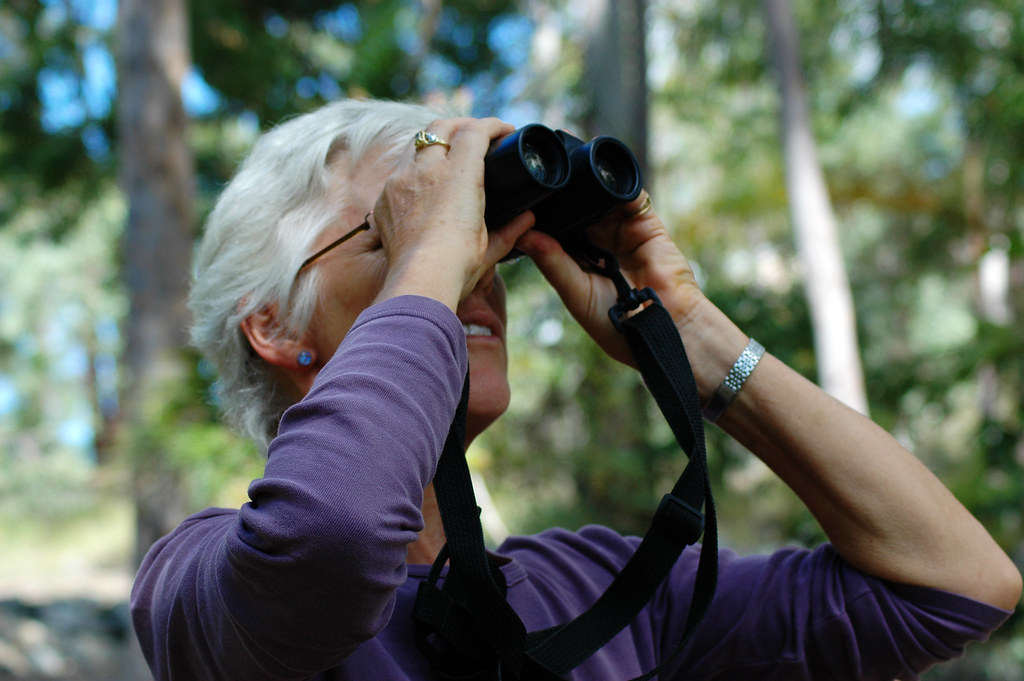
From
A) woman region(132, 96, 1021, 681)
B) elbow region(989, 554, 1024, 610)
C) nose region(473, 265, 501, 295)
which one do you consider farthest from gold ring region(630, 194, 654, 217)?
elbow region(989, 554, 1024, 610)

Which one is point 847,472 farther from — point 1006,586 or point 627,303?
point 627,303

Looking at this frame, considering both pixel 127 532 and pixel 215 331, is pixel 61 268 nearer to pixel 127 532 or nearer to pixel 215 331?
pixel 127 532

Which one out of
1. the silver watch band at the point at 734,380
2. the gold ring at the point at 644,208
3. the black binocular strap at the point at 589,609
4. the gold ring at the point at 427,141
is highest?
the gold ring at the point at 427,141

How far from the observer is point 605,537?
5.05ft

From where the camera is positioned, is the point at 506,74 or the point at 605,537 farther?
the point at 506,74

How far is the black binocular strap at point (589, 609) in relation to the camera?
1.08 meters

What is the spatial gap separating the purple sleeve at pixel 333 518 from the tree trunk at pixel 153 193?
399cm

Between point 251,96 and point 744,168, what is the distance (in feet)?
27.7

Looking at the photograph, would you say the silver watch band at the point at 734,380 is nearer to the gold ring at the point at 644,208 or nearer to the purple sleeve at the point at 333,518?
the gold ring at the point at 644,208

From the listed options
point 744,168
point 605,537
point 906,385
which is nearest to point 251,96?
point 906,385

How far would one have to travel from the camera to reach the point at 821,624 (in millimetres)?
1343

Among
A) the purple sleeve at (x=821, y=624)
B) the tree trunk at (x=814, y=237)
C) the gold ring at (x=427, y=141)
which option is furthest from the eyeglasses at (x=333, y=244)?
the tree trunk at (x=814, y=237)

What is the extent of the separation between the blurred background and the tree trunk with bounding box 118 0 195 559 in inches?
0.7

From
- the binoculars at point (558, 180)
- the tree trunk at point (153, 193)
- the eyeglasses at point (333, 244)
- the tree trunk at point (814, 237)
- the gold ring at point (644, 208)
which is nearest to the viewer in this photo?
the binoculars at point (558, 180)
